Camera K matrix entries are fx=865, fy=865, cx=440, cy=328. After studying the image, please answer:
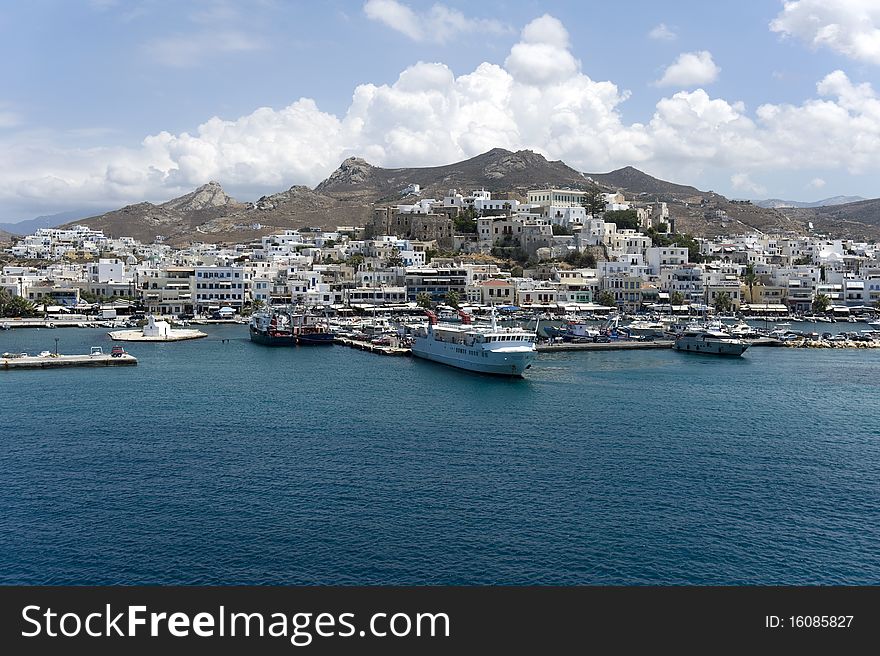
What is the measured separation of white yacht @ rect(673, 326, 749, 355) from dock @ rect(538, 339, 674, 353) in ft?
3.77

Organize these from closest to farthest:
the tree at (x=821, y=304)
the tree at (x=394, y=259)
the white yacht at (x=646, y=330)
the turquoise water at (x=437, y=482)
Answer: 1. the turquoise water at (x=437, y=482)
2. the white yacht at (x=646, y=330)
3. the tree at (x=821, y=304)
4. the tree at (x=394, y=259)

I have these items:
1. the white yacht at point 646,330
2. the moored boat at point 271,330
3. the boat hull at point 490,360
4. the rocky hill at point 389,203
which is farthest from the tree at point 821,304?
the rocky hill at point 389,203

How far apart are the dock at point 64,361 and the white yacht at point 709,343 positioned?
91.1ft

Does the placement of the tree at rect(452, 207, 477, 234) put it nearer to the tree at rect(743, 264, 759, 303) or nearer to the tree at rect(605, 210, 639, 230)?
the tree at rect(605, 210, 639, 230)

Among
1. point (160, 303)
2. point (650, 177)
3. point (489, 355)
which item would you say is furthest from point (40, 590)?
point (650, 177)

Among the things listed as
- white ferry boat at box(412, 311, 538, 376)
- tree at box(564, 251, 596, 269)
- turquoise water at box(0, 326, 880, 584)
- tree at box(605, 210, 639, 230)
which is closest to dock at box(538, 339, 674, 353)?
white ferry boat at box(412, 311, 538, 376)

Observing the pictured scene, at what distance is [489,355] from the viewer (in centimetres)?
3538

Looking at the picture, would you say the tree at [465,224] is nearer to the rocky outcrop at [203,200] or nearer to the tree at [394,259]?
the tree at [394,259]

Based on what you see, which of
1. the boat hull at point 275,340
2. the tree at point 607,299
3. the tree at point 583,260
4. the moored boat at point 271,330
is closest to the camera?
the boat hull at point 275,340

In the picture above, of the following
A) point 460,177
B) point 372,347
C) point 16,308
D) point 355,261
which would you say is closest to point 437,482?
point 372,347

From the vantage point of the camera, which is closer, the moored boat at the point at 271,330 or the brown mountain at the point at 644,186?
the moored boat at the point at 271,330

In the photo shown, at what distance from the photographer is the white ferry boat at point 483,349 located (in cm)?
3478

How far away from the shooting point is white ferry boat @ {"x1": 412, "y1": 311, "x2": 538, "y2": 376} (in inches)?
1369

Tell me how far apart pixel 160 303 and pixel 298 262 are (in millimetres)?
16278
